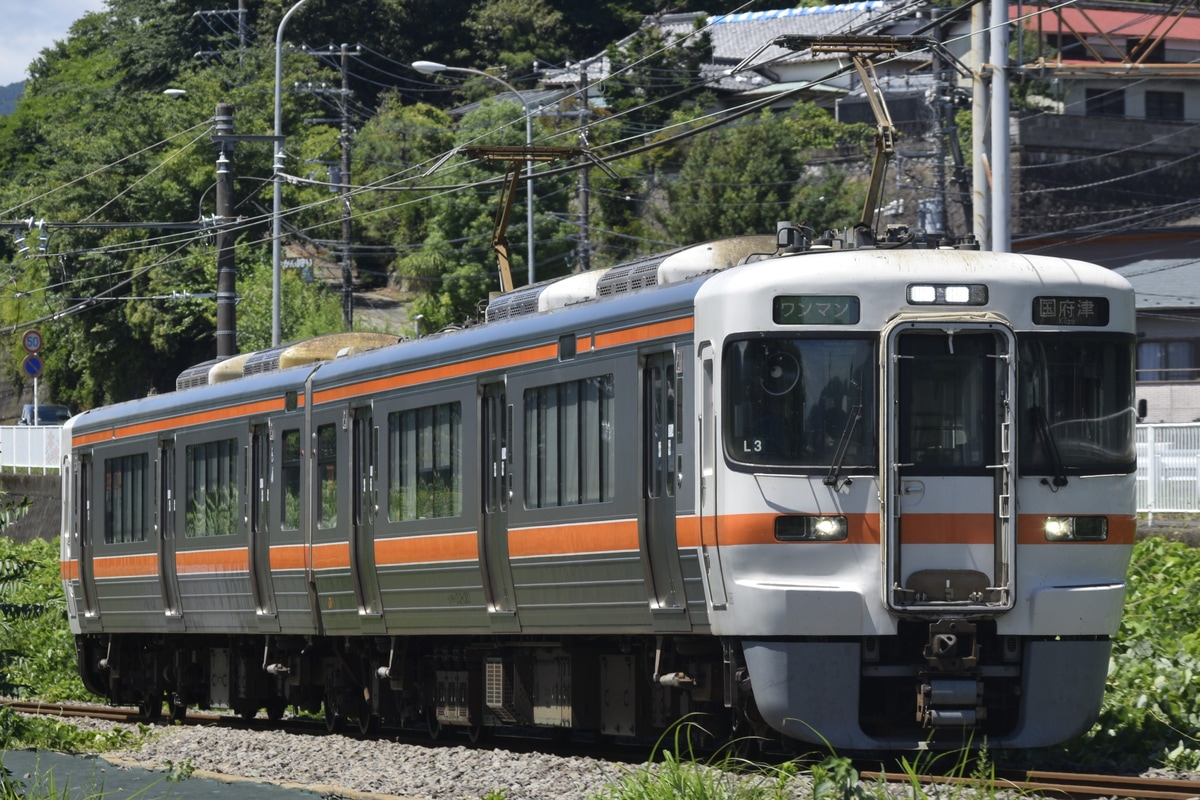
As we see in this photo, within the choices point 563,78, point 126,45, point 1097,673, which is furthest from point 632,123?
point 1097,673

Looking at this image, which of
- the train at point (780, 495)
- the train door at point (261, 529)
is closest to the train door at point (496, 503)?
the train at point (780, 495)

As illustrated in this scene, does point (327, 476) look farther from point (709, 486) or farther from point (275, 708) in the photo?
point (709, 486)

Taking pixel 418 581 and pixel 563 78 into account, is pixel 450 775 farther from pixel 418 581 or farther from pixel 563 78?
pixel 563 78

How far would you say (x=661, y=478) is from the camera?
11742 mm

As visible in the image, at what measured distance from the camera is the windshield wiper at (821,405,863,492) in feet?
35.6

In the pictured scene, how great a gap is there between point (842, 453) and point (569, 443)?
2.48m

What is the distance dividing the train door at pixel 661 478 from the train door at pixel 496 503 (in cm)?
180

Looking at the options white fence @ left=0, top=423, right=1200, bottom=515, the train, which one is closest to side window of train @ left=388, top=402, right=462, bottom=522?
the train

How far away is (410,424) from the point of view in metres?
14.9

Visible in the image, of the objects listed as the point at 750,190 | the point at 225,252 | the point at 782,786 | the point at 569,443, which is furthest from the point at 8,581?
the point at 750,190

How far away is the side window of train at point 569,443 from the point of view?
12367 millimetres

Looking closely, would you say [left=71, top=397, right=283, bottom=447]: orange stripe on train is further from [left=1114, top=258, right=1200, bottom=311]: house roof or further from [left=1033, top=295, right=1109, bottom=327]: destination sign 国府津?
[left=1114, top=258, right=1200, bottom=311]: house roof

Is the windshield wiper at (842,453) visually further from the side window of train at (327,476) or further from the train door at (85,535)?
the train door at (85,535)

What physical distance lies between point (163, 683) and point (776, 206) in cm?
3863
